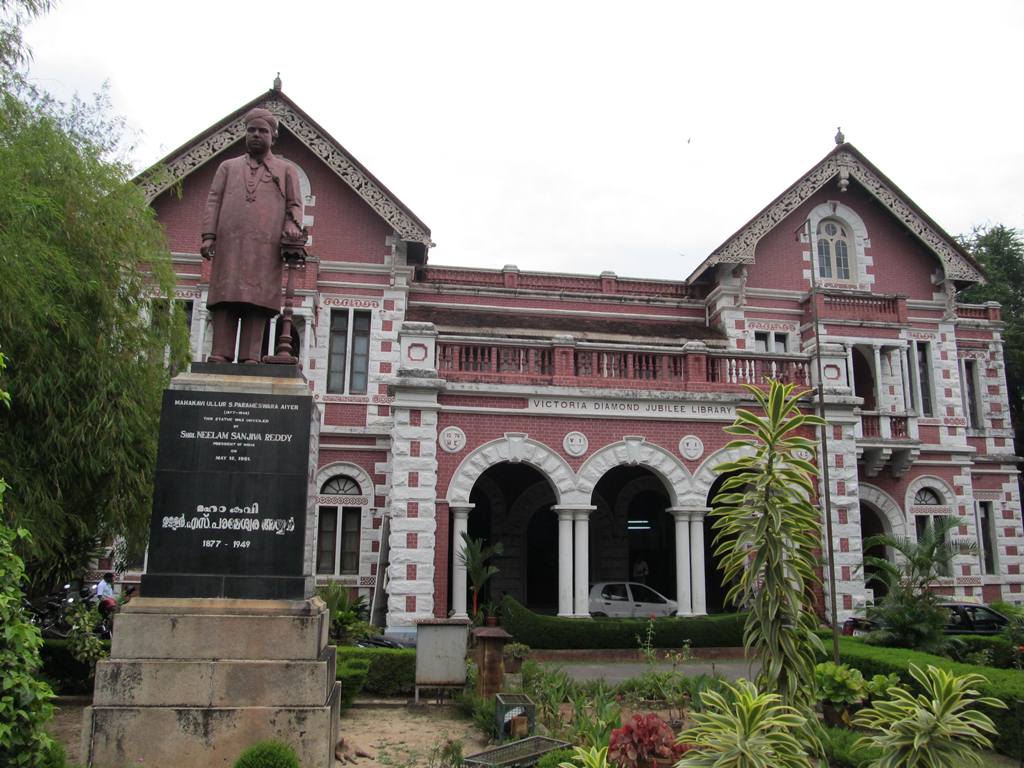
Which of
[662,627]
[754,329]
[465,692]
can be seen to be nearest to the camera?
[465,692]

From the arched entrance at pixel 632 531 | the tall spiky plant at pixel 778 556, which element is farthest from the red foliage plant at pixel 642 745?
the arched entrance at pixel 632 531

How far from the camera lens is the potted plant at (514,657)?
13.9 meters

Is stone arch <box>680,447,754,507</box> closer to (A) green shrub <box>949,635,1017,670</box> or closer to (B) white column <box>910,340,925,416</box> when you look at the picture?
(A) green shrub <box>949,635,1017,670</box>

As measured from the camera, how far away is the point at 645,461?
17.3m

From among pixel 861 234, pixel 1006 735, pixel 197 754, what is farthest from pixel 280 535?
pixel 861 234

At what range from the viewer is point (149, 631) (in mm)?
7250

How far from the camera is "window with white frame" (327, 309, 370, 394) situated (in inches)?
845

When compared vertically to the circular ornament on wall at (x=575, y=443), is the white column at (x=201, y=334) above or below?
above

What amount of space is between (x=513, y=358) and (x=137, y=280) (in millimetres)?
7698

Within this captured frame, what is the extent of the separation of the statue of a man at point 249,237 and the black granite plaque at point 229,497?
80cm

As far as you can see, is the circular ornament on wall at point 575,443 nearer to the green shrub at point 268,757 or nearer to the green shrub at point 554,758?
the green shrub at point 554,758

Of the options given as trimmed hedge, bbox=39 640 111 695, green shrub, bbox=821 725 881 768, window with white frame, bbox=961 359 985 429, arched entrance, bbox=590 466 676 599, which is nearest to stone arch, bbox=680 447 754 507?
arched entrance, bbox=590 466 676 599

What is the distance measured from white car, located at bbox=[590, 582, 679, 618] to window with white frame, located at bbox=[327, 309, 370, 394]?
26.9 feet

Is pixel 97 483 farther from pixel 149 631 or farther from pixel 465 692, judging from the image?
pixel 465 692
